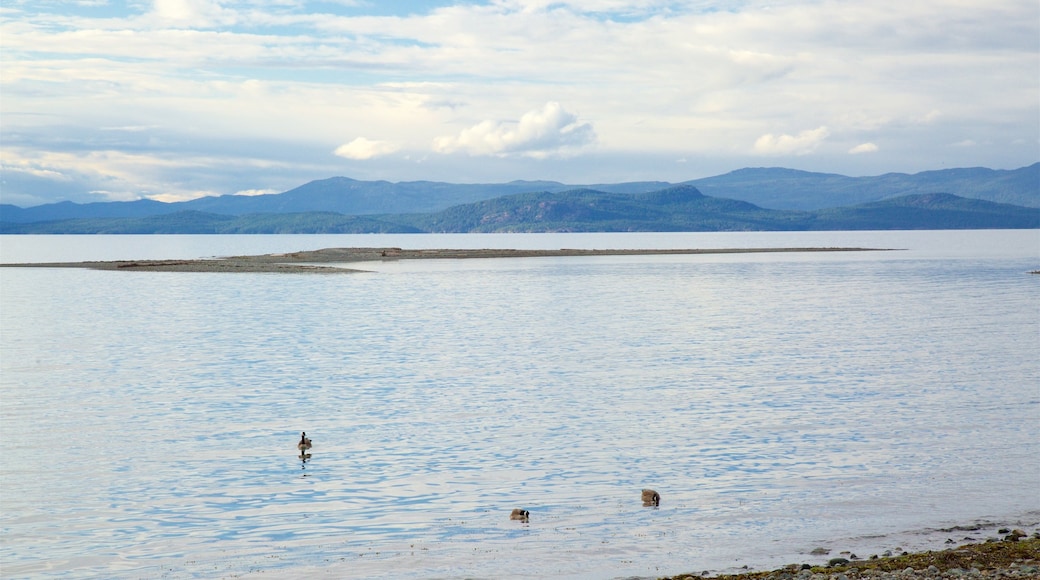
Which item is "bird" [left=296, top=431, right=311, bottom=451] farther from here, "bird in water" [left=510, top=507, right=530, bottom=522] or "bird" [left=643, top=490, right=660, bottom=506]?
"bird" [left=643, top=490, right=660, bottom=506]

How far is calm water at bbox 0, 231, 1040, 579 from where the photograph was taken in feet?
66.1

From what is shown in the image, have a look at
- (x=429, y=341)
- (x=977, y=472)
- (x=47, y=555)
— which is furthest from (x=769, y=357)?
(x=47, y=555)

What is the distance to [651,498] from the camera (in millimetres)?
22812

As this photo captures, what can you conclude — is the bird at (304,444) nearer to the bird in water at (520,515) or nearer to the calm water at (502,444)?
the calm water at (502,444)

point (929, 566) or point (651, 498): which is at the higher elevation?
point (929, 566)

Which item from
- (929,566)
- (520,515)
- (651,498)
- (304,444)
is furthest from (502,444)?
(929,566)

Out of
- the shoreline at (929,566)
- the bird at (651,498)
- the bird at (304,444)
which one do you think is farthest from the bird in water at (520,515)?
the bird at (304,444)

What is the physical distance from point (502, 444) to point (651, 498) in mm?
7622

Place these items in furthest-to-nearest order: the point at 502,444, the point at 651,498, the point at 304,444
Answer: the point at 502,444 < the point at 304,444 < the point at 651,498

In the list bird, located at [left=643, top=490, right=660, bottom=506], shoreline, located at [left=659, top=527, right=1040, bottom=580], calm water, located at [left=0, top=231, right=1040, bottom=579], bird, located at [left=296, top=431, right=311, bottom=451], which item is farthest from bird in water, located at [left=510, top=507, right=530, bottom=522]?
bird, located at [left=296, top=431, right=311, bottom=451]

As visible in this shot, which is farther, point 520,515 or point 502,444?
point 502,444

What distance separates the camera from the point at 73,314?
3120 inches

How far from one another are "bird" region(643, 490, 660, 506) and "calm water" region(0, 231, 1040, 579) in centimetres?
30

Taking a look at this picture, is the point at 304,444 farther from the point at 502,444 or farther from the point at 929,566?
the point at 929,566
